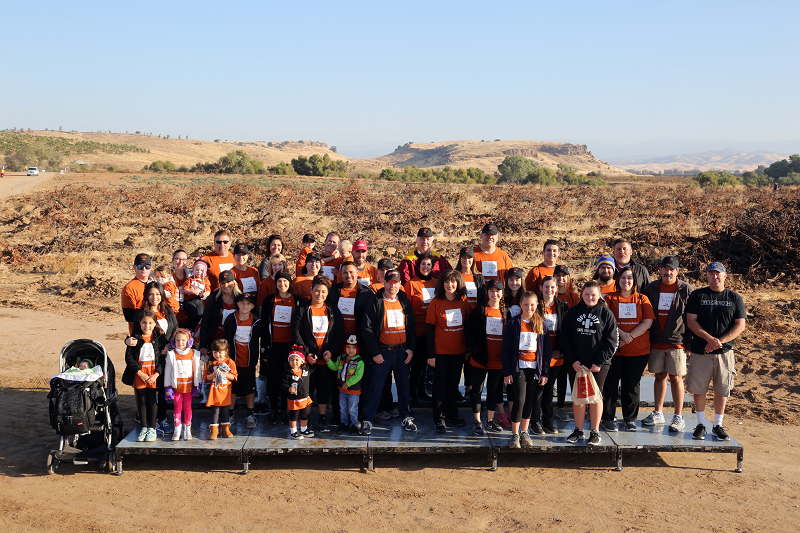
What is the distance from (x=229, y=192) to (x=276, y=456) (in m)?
20.5

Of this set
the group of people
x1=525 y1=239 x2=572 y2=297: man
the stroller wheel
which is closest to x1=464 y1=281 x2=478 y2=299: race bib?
the group of people

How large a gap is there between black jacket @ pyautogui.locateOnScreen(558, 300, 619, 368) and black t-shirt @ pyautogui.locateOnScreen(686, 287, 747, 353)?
37.5 inches

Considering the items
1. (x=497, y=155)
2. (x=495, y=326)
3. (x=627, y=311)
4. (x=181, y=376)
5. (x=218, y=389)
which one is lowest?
(x=218, y=389)

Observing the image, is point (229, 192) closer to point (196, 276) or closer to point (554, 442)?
point (196, 276)

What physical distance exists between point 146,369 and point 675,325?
219 inches

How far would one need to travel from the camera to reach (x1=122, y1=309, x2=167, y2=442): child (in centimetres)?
598

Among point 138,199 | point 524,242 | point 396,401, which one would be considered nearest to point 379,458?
point 396,401

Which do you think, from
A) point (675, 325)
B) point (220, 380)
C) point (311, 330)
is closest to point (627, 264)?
point (675, 325)

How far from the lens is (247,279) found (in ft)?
23.9

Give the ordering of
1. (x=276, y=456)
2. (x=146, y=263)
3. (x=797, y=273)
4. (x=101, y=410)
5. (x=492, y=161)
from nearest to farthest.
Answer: (x=101, y=410)
(x=276, y=456)
(x=146, y=263)
(x=797, y=273)
(x=492, y=161)

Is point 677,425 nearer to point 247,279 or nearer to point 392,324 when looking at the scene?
point 392,324

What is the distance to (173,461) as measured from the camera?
6242 millimetres

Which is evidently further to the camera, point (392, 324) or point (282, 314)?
point (282, 314)

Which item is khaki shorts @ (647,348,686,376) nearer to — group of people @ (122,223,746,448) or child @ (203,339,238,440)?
group of people @ (122,223,746,448)
